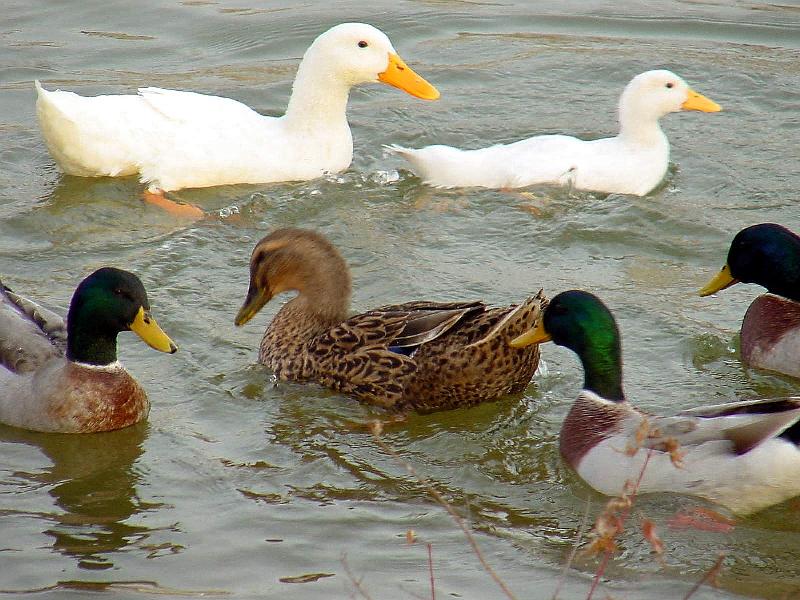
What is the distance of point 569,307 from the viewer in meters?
5.85

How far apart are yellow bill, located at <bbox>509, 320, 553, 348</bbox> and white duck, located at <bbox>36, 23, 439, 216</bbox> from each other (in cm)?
329

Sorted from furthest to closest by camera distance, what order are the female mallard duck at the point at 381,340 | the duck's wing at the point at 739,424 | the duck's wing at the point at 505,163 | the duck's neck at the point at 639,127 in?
1. the duck's neck at the point at 639,127
2. the duck's wing at the point at 505,163
3. the female mallard duck at the point at 381,340
4. the duck's wing at the point at 739,424

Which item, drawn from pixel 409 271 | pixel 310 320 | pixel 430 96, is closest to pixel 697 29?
pixel 430 96

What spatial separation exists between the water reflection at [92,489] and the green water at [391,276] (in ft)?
0.04

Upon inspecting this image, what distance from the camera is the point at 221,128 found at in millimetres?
8773

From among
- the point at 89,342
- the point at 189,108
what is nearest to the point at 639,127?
the point at 189,108

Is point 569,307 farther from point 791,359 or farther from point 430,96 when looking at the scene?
point 430,96

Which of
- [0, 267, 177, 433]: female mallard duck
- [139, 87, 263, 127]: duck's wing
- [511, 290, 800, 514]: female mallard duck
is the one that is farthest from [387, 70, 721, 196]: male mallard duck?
[511, 290, 800, 514]: female mallard duck

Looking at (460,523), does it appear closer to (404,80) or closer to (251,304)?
(251,304)

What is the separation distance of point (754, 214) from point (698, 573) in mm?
4016

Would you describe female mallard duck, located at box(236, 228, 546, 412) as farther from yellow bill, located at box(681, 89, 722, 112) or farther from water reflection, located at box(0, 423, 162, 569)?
yellow bill, located at box(681, 89, 722, 112)

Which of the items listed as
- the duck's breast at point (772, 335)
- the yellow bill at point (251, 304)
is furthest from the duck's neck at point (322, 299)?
the duck's breast at point (772, 335)

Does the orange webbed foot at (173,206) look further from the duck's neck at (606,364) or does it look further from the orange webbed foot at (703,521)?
the orange webbed foot at (703,521)

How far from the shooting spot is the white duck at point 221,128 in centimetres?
855
